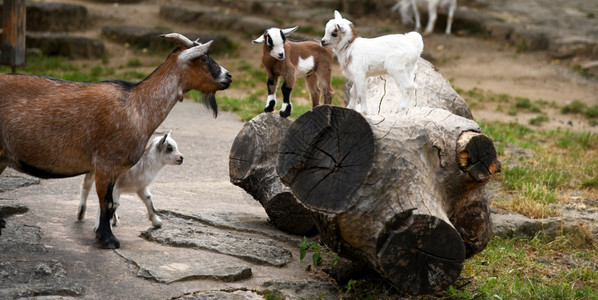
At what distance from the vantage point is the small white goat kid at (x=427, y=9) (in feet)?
62.4

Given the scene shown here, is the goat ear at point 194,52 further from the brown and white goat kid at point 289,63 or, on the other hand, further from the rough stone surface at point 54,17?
the rough stone surface at point 54,17

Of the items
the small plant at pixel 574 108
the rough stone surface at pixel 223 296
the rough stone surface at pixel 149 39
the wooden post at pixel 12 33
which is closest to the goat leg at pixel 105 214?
the rough stone surface at pixel 223 296

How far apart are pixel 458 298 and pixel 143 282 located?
2.36 metres

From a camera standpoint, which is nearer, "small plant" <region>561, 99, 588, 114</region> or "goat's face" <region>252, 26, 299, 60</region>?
"goat's face" <region>252, 26, 299, 60</region>

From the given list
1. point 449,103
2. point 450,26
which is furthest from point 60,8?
point 449,103

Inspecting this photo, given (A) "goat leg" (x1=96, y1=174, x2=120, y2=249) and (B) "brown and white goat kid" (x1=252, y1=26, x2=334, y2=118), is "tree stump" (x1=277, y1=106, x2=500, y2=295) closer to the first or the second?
(B) "brown and white goat kid" (x1=252, y1=26, x2=334, y2=118)

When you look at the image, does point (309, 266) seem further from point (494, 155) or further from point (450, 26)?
point (450, 26)

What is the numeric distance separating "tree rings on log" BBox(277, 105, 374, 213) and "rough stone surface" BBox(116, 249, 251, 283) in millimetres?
771

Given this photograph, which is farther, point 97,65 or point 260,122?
point 97,65

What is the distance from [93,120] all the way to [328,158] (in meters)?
1.83

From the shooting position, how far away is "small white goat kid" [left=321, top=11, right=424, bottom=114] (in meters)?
6.27

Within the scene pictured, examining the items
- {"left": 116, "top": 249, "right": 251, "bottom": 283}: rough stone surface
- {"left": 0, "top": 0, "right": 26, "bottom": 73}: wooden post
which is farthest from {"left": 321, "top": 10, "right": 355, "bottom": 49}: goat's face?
{"left": 0, "top": 0, "right": 26, "bottom": 73}: wooden post

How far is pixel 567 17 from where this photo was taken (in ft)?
64.3

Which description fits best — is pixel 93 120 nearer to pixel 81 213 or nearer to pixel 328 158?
pixel 81 213
